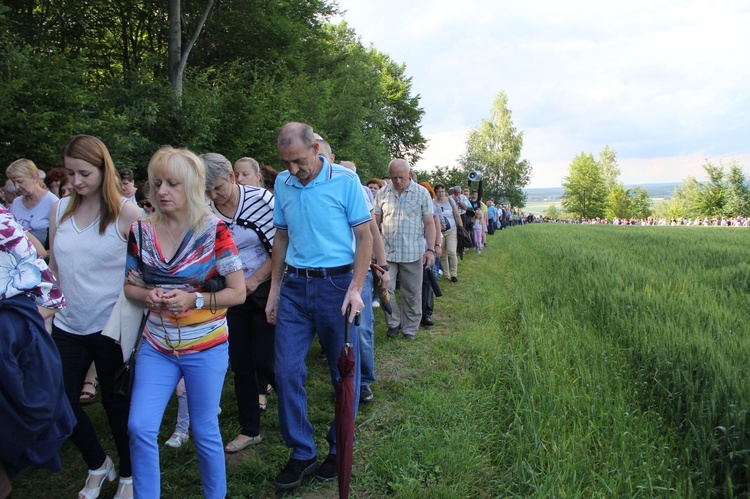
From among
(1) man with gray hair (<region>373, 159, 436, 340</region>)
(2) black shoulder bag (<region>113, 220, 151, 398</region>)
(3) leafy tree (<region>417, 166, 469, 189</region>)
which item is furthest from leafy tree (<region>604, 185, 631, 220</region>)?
(2) black shoulder bag (<region>113, 220, 151, 398</region>)

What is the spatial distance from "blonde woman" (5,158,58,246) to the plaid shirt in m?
3.35

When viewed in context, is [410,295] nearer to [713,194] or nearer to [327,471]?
[327,471]

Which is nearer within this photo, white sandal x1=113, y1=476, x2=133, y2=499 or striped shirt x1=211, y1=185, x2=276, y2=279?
white sandal x1=113, y1=476, x2=133, y2=499

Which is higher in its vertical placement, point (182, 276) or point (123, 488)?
point (182, 276)

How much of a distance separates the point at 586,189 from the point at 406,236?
317 feet

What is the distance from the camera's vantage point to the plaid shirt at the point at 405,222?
21.0 ft

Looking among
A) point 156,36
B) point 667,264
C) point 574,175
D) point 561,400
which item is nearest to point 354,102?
point 156,36

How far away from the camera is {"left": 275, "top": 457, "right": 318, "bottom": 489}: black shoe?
10.3 feet

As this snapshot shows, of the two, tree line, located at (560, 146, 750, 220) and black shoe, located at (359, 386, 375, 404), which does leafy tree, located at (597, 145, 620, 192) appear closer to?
tree line, located at (560, 146, 750, 220)

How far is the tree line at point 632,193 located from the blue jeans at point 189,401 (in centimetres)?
7541

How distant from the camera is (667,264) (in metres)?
10.2

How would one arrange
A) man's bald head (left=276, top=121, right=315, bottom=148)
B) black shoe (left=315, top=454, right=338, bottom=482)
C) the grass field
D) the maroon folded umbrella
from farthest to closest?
black shoe (left=315, top=454, right=338, bottom=482) < the grass field < man's bald head (left=276, top=121, right=315, bottom=148) < the maroon folded umbrella

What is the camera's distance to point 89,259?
2834mm


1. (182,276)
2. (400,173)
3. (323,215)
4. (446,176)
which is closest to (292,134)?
(323,215)
